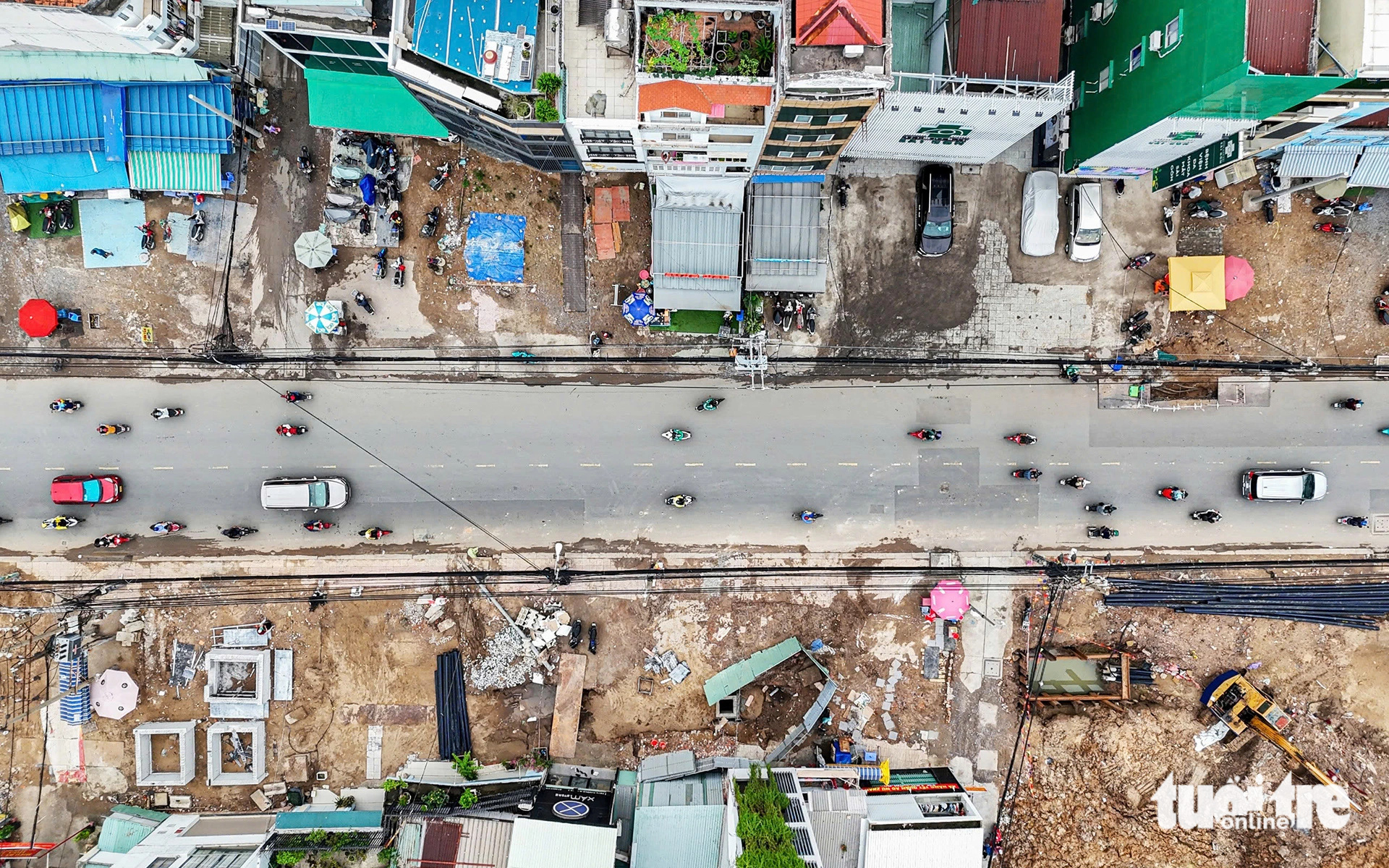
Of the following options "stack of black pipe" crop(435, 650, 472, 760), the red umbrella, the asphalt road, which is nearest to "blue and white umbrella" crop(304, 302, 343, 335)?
the asphalt road

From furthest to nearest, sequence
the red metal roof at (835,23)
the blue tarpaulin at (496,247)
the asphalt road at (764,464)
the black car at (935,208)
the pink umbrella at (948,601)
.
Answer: the pink umbrella at (948,601) → the asphalt road at (764,464) → the blue tarpaulin at (496,247) → the black car at (935,208) → the red metal roof at (835,23)

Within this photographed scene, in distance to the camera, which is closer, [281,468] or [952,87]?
[952,87]

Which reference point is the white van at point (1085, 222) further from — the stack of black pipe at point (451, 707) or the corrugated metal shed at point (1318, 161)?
the stack of black pipe at point (451, 707)

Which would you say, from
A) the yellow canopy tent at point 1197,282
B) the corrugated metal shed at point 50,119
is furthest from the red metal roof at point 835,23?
the corrugated metal shed at point 50,119

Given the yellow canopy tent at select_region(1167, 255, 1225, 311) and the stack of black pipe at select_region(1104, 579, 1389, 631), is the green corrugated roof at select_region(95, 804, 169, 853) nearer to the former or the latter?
the stack of black pipe at select_region(1104, 579, 1389, 631)

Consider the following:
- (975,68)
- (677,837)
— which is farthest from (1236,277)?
(677,837)

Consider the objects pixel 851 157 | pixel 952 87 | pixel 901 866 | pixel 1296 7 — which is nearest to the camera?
pixel 1296 7

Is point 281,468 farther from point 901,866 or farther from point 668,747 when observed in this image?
point 901,866

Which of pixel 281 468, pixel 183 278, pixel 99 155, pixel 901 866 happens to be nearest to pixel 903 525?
pixel 901 866
